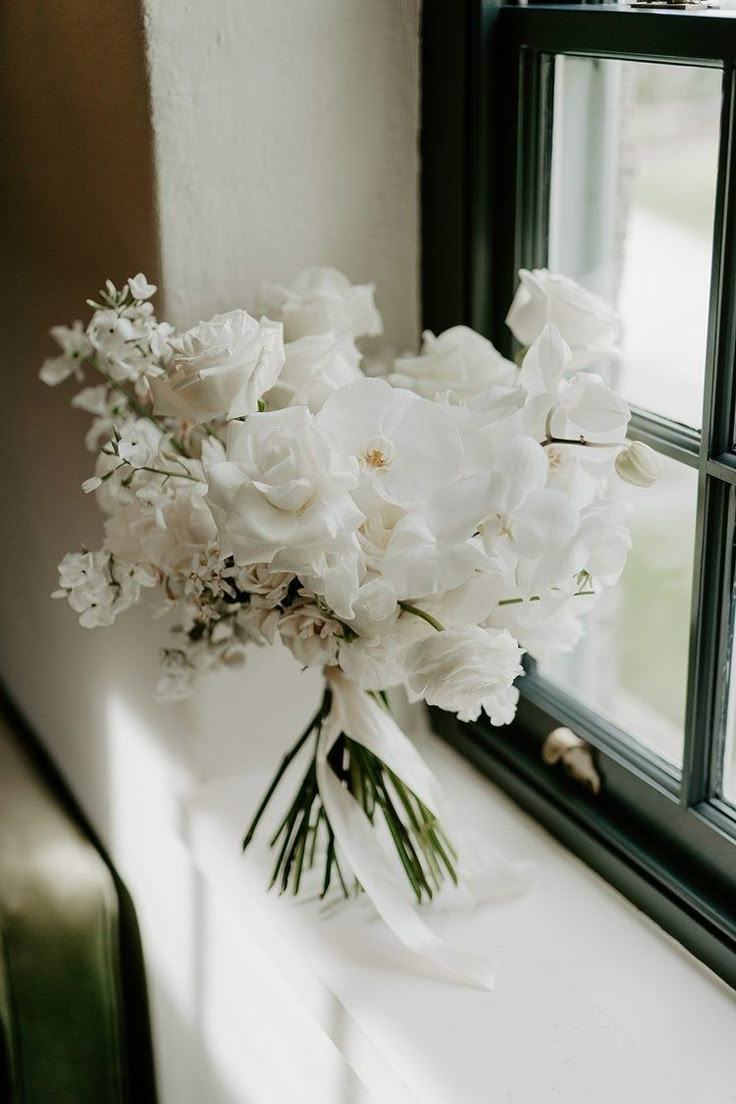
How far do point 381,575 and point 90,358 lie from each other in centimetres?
40

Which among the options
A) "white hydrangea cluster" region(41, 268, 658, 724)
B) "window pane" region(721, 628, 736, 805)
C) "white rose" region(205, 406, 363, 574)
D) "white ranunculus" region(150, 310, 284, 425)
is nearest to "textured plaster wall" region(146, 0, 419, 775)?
"white hydrangea cluster" region(41, 268, 658, 724)

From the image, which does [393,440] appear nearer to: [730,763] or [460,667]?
[460,667]

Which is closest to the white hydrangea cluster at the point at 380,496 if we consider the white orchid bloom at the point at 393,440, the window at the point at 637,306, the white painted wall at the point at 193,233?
the white orchid bloom at the point at 393,440

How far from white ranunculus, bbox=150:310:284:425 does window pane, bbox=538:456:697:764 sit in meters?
0.39

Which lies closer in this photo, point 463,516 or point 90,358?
point 463,516

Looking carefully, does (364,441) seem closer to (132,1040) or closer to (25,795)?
(25,795)

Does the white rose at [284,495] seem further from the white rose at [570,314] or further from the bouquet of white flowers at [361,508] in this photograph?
the white rose at [570,314]

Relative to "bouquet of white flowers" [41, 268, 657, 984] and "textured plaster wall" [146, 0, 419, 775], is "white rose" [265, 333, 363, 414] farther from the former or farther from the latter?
"textured plaster wall" [146, 0, 419, 775]

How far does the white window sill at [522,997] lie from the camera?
0.99 meters

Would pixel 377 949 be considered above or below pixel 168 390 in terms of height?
below

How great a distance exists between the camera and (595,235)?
1.20 m

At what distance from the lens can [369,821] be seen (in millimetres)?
1154

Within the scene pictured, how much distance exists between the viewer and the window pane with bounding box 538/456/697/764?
3.72ft

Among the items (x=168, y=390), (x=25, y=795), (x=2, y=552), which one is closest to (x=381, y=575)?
(x=168, y=390)
